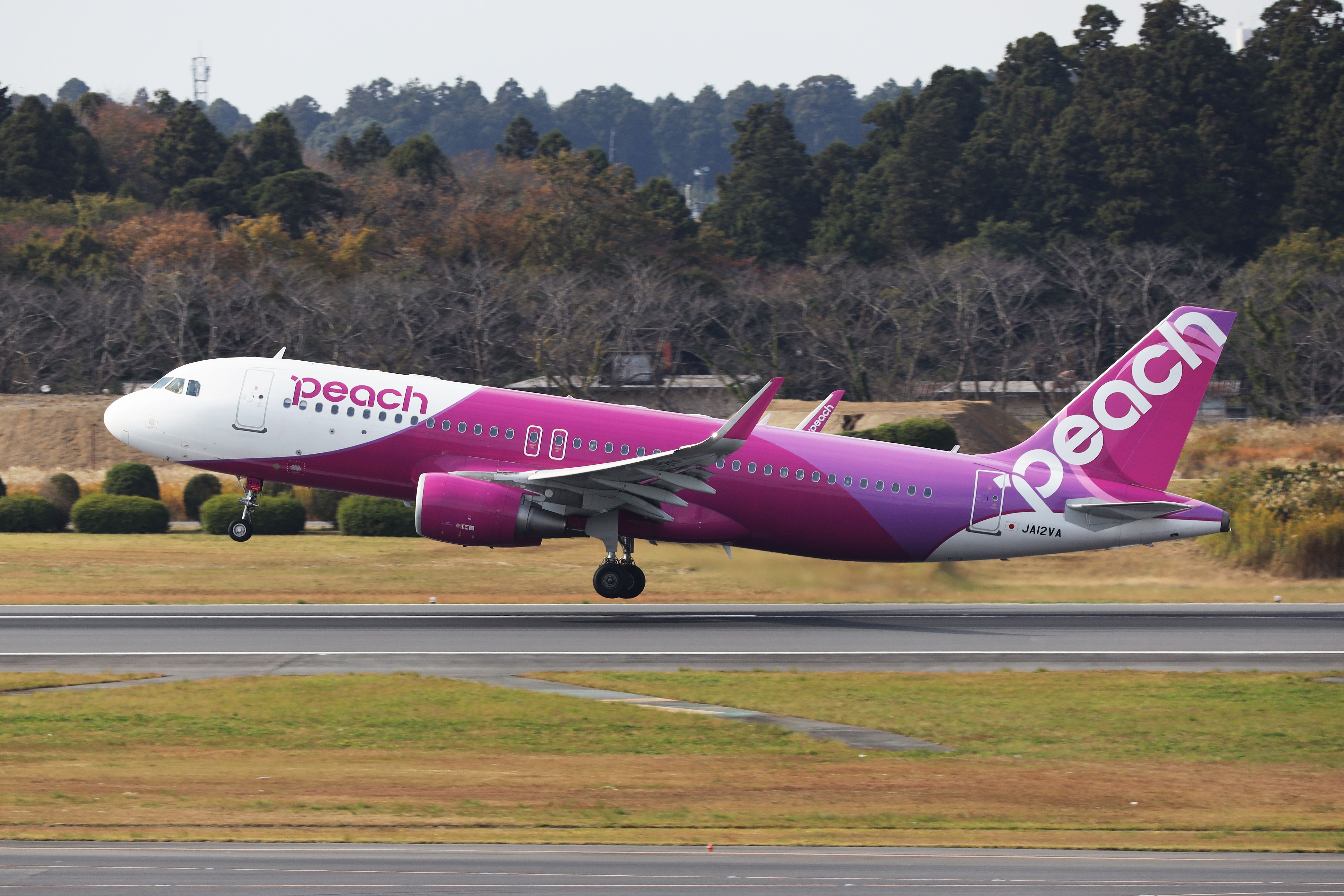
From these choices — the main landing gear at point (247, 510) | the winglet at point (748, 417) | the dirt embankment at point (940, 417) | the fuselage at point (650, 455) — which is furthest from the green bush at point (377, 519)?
the winglet at point (748, 417)

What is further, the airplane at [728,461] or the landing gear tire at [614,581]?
the landing gear tire at [614,581]

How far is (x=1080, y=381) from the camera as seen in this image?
79.3 m

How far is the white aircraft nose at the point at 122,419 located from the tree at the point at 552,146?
3947 inches

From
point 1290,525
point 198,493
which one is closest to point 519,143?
point 198,493

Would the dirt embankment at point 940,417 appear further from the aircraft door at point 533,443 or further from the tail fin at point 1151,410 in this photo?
the aircraft door at point 533,443

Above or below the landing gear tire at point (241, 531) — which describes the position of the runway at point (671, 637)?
below

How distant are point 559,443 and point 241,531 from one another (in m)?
7.16

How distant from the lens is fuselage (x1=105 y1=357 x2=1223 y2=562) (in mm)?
31031

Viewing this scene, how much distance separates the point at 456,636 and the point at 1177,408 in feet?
54.7

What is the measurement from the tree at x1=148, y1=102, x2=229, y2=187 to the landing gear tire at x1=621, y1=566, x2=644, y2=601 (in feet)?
301

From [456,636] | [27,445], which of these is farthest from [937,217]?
[456,636]

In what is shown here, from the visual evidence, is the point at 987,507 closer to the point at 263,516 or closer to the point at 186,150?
the point at 263,516

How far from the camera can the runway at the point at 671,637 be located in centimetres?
2500

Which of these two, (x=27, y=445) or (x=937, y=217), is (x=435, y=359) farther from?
(x=937, y=217)
